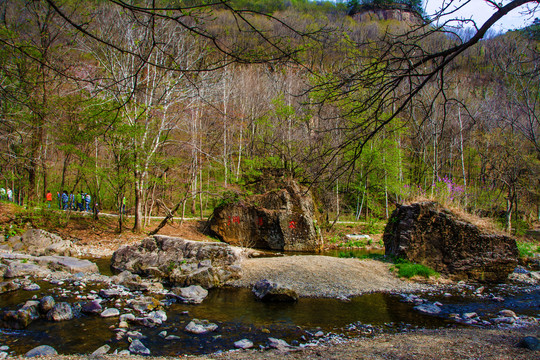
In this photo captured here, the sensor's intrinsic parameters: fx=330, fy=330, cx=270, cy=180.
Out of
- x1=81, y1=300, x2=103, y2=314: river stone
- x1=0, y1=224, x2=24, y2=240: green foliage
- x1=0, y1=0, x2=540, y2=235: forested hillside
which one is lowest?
x1=81, y1=300, x2=103, y2=314: river stone

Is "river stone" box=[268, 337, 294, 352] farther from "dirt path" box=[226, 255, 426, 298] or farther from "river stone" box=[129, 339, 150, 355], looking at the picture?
"dirt path" box=[226, 255, 426, 298]

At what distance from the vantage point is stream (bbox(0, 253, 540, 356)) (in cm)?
493

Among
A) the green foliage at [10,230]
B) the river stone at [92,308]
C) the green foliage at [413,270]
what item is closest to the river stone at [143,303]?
the river stone at [92,308]

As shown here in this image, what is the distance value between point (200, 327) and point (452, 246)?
849 cm

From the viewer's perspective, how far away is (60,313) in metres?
5.71

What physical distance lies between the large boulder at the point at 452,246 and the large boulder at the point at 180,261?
19.0ft

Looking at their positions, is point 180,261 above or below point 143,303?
above

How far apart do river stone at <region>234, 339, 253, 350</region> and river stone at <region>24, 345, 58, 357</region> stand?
243 centimetres

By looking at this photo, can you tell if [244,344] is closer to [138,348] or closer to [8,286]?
[138,348]

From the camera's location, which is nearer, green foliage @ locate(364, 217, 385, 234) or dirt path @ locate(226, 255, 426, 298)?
dirt path @ locate(226, 255, 426, 298)

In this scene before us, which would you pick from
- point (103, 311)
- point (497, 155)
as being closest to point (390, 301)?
point (103, 311)

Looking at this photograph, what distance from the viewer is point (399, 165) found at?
2391 cm

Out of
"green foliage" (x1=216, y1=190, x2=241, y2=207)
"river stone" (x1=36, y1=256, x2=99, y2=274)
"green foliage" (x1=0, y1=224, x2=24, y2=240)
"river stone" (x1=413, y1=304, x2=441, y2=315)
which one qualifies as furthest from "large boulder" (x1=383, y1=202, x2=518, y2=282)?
"green foliage" (x1=0, y1=224, x2=24, y2=240)

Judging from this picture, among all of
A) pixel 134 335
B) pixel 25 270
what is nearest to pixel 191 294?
pixel 134 335
